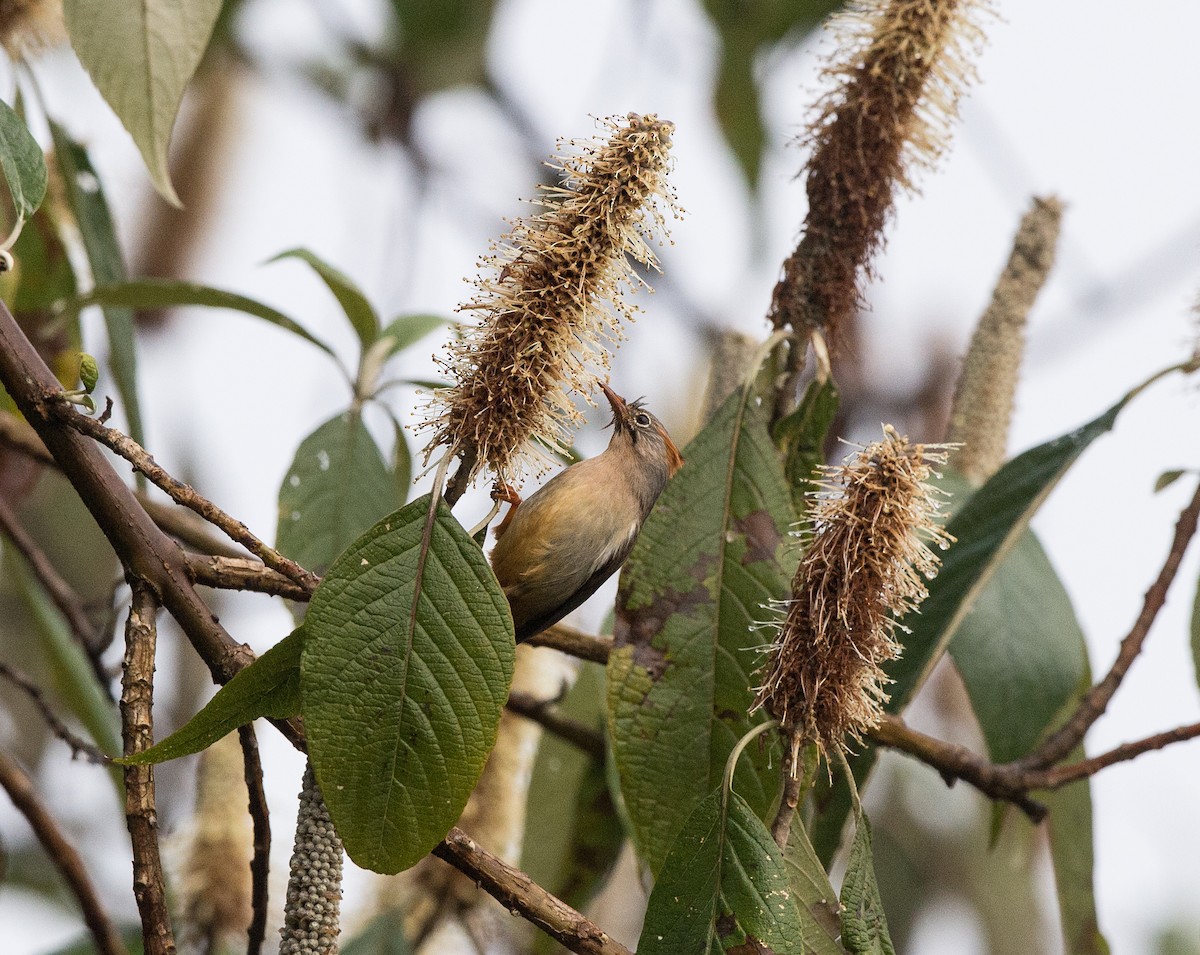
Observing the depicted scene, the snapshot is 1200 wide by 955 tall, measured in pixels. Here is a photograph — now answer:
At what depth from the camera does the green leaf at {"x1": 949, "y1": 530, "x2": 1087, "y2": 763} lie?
1975mm

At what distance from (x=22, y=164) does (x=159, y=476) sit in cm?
34

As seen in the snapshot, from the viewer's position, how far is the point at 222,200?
433 centimetres

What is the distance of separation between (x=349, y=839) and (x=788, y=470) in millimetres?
1046

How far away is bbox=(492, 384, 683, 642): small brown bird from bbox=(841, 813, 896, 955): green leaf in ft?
2.38

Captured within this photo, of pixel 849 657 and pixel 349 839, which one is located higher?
pixel 849 657

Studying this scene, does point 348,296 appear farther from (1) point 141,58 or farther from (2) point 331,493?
(1) point 141,58

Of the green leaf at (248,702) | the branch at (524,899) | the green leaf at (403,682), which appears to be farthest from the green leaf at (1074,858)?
the green leaf at (248,702)

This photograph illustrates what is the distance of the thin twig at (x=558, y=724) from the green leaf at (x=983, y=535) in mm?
703

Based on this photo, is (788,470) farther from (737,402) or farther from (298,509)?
(298,509)

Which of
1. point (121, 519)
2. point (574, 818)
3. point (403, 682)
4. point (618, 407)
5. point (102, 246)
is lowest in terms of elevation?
point (403, 682)

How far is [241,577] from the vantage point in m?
1.37

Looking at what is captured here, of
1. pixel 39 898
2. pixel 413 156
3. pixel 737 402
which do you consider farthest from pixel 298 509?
pixel 413 156

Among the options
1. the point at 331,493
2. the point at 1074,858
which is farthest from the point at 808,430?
the point at 1074,858

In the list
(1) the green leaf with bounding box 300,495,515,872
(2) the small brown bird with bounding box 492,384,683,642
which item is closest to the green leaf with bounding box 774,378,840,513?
(2) the small brown bird with bounding box 492,384,683,642
